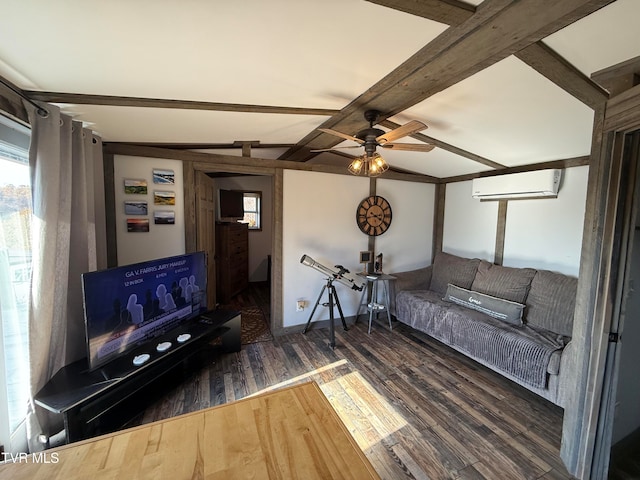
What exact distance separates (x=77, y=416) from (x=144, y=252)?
1551 millimetres

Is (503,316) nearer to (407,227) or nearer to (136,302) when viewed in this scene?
(407,227)

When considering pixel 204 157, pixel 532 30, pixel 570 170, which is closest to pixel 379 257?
pixel 570 170

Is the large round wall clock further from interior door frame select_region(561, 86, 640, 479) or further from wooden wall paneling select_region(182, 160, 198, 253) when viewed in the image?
interior door frame select_region(561, 86, 640, 479)

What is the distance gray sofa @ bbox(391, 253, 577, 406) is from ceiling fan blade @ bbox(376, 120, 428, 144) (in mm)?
1986

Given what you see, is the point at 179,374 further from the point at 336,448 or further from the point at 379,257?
the point at 379,257

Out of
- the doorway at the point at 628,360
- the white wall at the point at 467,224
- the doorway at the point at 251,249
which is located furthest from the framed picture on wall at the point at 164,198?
the white wall at the point at 467,224

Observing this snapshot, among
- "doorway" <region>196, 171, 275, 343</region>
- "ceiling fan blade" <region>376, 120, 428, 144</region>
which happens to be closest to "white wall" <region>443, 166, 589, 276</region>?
"ceiling fan blade" <region>376, 120, 428, 144</region>

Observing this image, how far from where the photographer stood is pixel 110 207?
2488 mm

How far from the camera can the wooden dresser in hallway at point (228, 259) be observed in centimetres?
419

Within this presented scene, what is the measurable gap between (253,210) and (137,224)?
2989mm

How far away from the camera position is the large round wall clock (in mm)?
3572

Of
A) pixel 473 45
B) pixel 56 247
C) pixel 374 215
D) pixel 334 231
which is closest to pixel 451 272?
pixel 374 215

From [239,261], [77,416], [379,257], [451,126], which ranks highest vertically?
[451,126]

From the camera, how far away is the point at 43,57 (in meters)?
1.17
